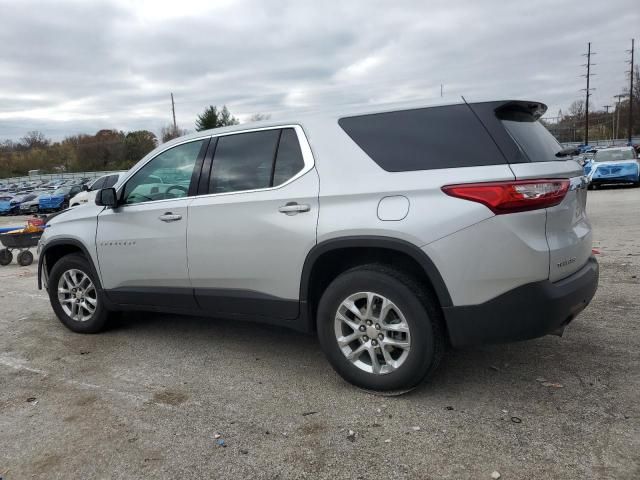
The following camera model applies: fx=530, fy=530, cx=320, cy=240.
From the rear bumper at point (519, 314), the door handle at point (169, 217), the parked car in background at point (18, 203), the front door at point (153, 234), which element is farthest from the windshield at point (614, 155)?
the parked car in background at point (18, 203)

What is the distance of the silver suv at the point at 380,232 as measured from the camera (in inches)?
119

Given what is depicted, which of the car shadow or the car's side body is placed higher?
A: the car's side body

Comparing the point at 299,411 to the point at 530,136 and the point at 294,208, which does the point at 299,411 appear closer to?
the point at 294,208

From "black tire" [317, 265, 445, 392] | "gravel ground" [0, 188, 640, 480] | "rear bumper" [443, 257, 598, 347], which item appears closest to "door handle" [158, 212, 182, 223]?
"gravel ground" [0, 188, 640, 480]

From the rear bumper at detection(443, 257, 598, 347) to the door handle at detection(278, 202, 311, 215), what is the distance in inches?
44.5

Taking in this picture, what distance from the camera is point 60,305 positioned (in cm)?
529

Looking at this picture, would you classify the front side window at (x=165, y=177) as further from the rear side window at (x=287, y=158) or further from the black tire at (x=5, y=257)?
the black tire at (x=5, y=257)

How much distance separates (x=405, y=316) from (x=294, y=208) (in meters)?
1.04

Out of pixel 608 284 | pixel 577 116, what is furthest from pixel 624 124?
pixel 608 284

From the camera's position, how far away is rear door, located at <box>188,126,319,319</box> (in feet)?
11.9

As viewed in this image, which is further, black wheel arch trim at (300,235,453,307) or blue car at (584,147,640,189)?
blue car at (584,147,640,189)

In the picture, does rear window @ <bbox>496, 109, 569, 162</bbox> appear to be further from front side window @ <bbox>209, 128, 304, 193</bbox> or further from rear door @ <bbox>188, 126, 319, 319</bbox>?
front side window @ <bbox>209, 128, 304, 193</bbox>

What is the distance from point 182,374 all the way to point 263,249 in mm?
1209

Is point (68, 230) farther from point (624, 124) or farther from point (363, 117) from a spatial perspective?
point (624, 124)
